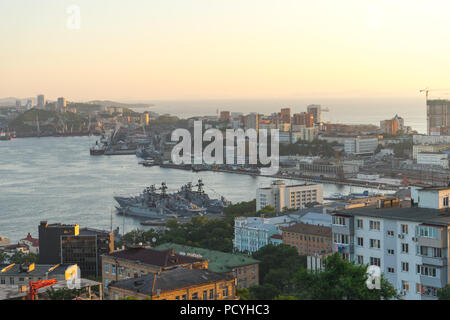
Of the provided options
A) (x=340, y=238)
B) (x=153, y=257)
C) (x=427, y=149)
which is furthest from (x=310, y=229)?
(x=427, y=149)

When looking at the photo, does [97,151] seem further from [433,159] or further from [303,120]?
[433,159]

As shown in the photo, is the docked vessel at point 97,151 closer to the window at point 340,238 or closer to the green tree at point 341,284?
the window at point 340,238

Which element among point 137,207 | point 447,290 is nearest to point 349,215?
point 447,290

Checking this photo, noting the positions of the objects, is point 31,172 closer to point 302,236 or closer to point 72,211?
point 72,211

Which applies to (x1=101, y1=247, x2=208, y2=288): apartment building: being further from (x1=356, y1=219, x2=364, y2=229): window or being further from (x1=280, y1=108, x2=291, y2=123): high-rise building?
(x1=280, y1=108, x2=291, y2=123): high-rise building

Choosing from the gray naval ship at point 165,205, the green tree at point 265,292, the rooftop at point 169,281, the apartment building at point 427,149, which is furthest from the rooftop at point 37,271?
the apartment building at point 427,149
